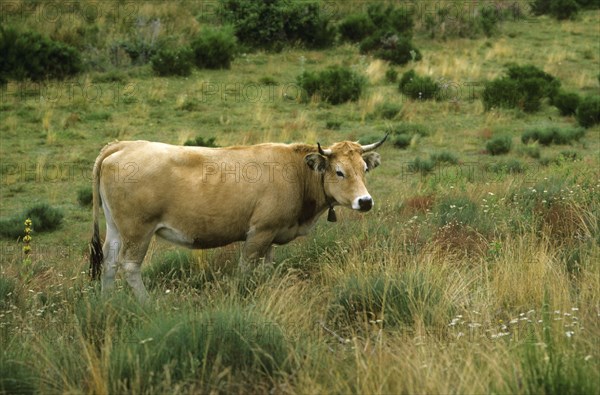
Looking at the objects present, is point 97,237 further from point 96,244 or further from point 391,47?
point 391,47

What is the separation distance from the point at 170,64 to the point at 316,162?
44.0 ft

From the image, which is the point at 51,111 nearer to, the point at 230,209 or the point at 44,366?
→ the point at 230,209

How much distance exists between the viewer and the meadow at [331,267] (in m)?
5.14

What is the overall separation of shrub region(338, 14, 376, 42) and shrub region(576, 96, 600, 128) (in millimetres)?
9677

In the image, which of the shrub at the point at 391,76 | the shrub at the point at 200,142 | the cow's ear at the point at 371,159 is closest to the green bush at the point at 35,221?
the shrub at the point at 200,142

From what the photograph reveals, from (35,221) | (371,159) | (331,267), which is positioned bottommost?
(35,221)

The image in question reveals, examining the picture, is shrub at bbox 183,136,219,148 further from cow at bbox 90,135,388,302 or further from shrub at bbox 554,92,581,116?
shrub at bbox 554,92,581,116

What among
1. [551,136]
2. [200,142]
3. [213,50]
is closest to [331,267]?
[200,142]

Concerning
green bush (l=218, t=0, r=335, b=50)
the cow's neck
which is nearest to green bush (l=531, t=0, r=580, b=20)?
green bush (l=218, t=0, r=335, b=50)

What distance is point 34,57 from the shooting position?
20.5m

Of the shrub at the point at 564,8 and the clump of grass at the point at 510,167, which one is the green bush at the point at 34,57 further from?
the shrub at the point at 564,8

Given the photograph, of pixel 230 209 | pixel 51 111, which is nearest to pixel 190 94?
pixel 51 111

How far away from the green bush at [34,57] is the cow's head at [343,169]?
13434mm

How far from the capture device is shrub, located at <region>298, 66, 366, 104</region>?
62.7ft
